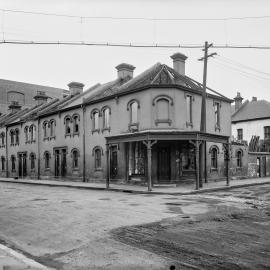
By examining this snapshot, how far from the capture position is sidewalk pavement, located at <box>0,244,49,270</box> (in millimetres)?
5345

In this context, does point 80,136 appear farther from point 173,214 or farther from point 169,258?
point 169,258

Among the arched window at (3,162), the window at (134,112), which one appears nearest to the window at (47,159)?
the arched window at (3,162)

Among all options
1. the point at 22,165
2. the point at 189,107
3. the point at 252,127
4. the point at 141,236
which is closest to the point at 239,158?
the point at 189,107

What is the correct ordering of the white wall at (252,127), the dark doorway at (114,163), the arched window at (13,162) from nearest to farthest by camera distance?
the dark doorway at (114,163) < the arched window at (13,162) < the white wall at (252,127)

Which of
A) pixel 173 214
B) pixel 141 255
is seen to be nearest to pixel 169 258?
pixel 141 255

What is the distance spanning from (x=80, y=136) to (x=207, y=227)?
20367mm

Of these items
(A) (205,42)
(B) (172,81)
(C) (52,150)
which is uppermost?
(A) (205,42)

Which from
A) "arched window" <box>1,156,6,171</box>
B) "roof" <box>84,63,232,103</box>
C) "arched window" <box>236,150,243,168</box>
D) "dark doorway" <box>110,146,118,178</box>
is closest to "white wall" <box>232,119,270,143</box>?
"arched window" <box>236,150,243,168</box>

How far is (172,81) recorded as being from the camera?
22.6 metres

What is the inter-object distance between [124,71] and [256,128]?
746 inches

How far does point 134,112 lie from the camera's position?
76.9ft

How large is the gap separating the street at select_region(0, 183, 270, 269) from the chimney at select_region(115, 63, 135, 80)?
732 inches

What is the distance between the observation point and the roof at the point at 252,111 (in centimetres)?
4031

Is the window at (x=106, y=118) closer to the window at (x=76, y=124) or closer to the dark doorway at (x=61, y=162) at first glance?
the window at (x=76, y=124)
